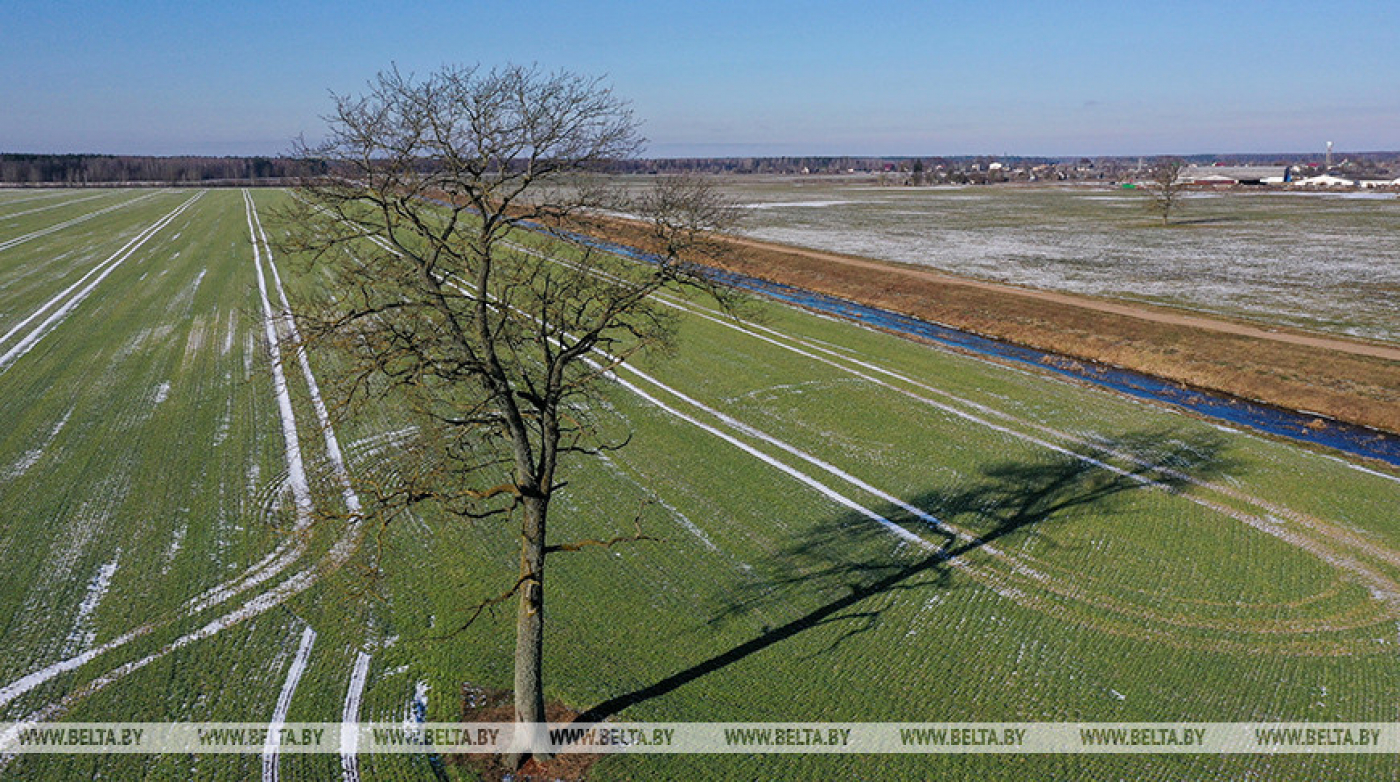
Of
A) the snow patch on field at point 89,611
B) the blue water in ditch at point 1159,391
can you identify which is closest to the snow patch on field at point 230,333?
the blue water in ditch at point 1159,391

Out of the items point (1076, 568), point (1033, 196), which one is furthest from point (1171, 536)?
point (1033, 196)

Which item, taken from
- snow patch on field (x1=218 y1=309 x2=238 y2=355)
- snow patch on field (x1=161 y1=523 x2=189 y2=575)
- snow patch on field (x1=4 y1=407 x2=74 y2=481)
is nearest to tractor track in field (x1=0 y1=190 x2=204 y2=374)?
snow patch on field (x1=218 y1=309 x2=238 y2=355)

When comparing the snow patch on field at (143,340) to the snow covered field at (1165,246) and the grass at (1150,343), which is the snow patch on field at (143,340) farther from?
the snow covered field at (1165,246)

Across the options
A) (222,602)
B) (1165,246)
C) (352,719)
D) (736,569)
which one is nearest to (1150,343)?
(736,569)

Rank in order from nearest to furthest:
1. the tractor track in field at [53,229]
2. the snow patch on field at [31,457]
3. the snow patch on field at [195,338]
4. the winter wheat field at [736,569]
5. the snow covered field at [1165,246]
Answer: the winter wheat field at [736,569], the snow patch on field at [31,457], the snow patch on field at [195,338], the snow covered field at [1165,246], the tractor track in field at [53,229]

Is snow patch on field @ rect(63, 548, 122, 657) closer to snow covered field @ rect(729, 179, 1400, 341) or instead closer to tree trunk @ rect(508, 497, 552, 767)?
tree trunk @ rect(508, 497, 552, 767)

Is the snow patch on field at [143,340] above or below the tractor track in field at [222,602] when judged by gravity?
above
